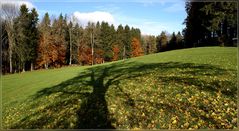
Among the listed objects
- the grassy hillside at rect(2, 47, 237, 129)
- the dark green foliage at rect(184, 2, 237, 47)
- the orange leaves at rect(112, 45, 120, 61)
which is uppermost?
the dark green foliage at rect(184, 2, 237, 47)

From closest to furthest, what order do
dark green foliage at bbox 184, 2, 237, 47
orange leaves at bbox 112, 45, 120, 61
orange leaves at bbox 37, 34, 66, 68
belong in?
dark green foliage at bbox 184, 2, 237, 47, orange leaves at bbox 37, 34, 66, 68, orange leaves at bbox 112, 45, 120, 61

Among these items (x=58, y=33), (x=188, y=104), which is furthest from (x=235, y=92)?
(x=58, y=33)

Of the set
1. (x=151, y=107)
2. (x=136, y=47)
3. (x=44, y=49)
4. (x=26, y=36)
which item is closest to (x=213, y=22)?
(x=151, y=107)

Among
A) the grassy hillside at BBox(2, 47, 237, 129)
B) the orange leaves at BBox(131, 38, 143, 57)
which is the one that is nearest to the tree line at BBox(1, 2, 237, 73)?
the orange leaves at BBox(131, 38, 143, 57)

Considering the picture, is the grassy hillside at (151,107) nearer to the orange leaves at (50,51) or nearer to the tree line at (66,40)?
the tree line at (66,40)

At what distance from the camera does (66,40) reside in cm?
8156

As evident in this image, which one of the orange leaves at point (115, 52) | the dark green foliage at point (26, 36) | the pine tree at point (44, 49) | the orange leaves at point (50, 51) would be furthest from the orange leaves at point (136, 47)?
the dark green foliage at point (26, 36)

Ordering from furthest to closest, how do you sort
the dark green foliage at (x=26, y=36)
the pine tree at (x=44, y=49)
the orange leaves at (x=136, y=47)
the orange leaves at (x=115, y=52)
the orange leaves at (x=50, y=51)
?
the orange leaves at (x=136, y=47)
the orange leaves at (x=115, y=52)
the orange leaves at (x=50, y=51)
the pine tree at (x=44, y=49)
the dark green foliage at (x=26, y=36)

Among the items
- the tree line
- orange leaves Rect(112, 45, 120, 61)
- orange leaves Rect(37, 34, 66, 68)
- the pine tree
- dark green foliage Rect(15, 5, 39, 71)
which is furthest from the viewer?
orange leaves Rect(112, 45, 120, 61)

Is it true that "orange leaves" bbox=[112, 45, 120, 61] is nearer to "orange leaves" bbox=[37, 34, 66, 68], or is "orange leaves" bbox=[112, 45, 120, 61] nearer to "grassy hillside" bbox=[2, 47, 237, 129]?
"orange leaves" bbox=[37, 34, 66, 68]

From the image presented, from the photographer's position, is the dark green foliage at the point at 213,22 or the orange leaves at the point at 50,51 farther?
the orange leaves at the point at 50,51

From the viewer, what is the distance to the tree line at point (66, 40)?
55125 mm

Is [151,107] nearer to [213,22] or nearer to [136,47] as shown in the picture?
[213,22]

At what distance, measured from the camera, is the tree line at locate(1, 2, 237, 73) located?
55.1m
